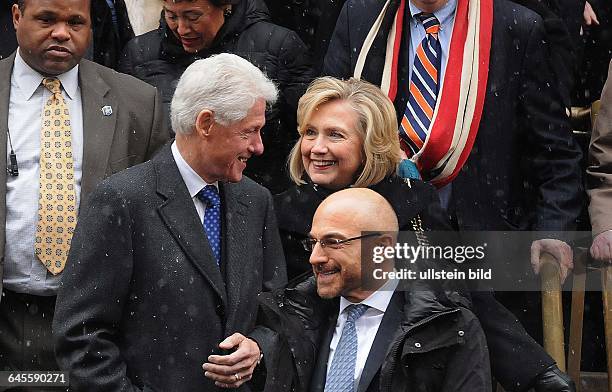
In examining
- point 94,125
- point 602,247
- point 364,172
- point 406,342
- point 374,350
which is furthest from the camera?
point 602,247

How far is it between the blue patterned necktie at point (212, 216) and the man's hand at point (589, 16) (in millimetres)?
2677

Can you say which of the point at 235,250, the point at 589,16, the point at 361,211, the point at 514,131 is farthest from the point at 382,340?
the point at 589,16

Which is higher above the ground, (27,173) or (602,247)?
(27,173)

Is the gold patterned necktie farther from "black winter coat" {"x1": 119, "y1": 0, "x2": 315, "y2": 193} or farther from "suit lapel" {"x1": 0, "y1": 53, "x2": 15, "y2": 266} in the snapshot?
"black winter coat" {"x1": 119, "y1": 0, "x2": 315, "y2": 193}

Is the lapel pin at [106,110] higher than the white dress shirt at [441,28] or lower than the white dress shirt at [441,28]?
lower

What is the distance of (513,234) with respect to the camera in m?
6.29

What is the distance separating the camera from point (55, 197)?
559cm

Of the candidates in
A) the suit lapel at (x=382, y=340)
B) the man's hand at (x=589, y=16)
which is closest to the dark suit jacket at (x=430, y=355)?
the suit lapel at (x=382, y=340)

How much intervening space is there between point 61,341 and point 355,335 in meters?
1.03

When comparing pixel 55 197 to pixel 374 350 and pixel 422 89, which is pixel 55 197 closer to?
pixel 374 350

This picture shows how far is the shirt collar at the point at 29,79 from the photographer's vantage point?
5.78 metres

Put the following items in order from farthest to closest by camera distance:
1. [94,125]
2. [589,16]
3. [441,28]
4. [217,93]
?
[589,16] → [441,28] → [94,125] → [217,93]

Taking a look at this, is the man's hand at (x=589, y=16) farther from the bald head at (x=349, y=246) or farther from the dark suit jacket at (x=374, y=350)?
the dark suit jacket at (x=374, y=350)

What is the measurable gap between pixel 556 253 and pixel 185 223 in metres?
1.90
